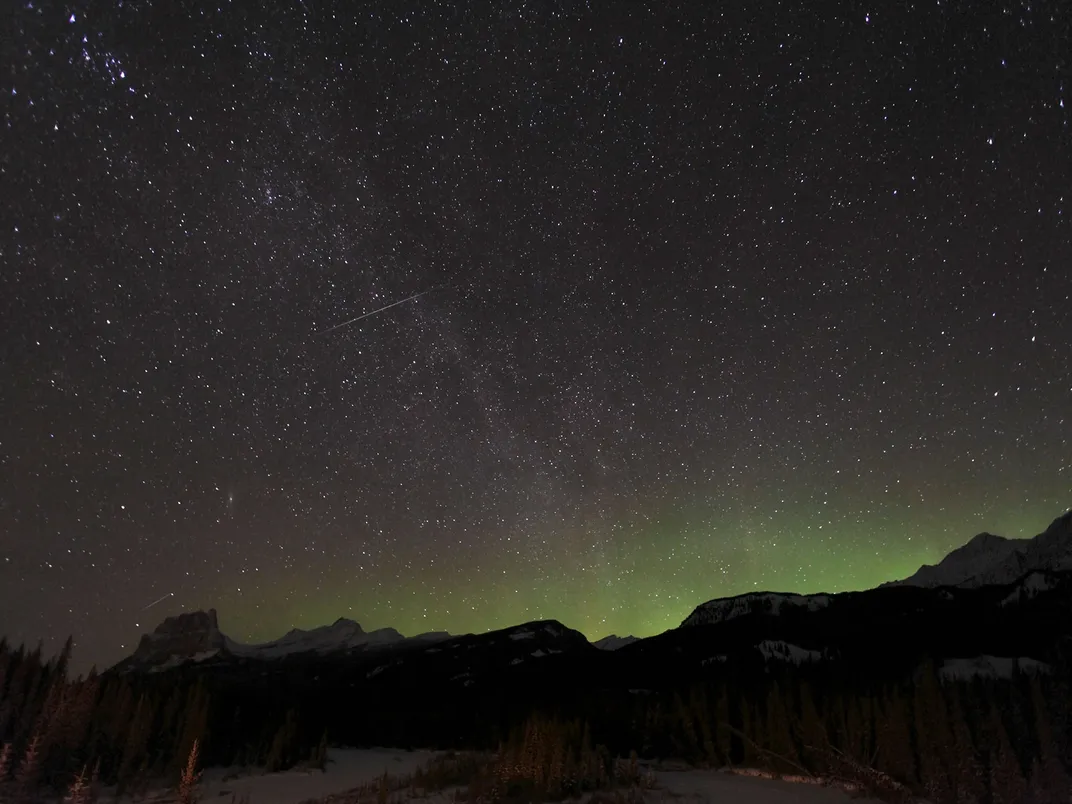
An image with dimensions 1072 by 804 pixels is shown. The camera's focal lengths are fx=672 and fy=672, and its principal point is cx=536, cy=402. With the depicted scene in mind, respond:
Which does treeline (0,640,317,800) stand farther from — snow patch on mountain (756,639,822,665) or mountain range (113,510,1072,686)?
snow patch on mountain (756,639,822,665)

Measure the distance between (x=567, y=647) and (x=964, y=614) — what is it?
70304 millimetres

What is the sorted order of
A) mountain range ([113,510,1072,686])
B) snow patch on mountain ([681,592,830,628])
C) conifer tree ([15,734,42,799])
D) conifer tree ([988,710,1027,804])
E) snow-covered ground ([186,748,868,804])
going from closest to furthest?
conifer tree ([988,710,1027,804])
conifer tree ([15,734,42,799])
snow-covered ground ([186,748,868,804])
mountain range ([113,510,1072,686])
snow patch on mountain ([681,592,830,628])

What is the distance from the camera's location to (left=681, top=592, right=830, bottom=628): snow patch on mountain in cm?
13562

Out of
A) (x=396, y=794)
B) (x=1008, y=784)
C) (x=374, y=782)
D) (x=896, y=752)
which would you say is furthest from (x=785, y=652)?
(x=1008, y=784)

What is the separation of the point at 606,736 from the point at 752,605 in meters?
116

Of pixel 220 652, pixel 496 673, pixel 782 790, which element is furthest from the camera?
pixel 220 652

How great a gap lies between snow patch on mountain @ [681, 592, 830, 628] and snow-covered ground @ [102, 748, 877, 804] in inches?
4340

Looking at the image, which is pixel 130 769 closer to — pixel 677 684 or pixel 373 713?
pixel 373 713

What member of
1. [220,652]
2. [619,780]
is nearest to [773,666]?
[619,780]

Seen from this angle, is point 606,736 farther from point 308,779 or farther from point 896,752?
point 896,752

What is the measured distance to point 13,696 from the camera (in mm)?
28766

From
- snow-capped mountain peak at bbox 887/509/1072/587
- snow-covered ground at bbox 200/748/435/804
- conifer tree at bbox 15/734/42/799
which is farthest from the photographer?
snow-capped mountain peak at bbox 887/509/1072/587

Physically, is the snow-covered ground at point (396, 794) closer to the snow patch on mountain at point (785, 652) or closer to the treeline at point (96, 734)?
the treeline at point (96, 734)

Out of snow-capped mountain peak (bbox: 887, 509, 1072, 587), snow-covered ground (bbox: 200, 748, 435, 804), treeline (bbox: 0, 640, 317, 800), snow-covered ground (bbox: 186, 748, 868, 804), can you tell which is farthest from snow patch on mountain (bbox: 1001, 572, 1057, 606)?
treeline (bbox: 0, 640, 317, 800)
